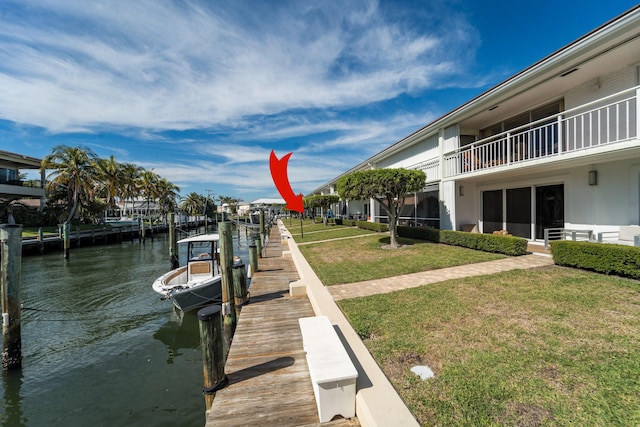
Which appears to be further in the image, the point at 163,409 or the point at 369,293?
the point at 369,293

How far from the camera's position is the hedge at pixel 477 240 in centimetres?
931

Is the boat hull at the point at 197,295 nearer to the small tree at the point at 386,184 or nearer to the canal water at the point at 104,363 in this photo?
the canal water at the point at 104,363

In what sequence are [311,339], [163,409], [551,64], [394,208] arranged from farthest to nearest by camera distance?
[394,208] → [551,64] → [163,409] → [311,339]

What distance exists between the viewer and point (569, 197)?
9688 mm

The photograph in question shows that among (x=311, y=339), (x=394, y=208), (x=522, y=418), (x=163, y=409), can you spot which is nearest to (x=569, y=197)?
(x=394, y=208)

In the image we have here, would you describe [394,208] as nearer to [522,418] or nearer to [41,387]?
[522,418]

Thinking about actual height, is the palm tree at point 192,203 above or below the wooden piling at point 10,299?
above

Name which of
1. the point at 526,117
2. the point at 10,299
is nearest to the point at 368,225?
the point at 526,117

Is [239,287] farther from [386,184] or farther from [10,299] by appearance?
[386,184]

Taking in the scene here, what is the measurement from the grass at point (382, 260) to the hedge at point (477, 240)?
0.34 metres

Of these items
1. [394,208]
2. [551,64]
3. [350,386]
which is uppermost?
[551,64]

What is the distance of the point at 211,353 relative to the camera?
12.6 ft

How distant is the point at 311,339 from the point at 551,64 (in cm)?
1029

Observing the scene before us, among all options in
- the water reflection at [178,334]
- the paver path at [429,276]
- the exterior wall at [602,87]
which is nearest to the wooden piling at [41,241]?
the water reflection at [178,334]
